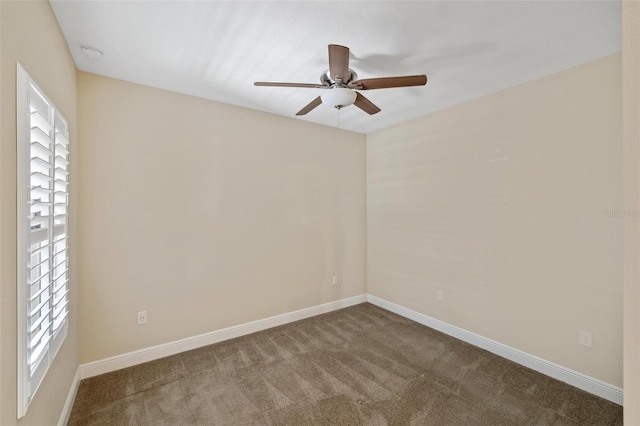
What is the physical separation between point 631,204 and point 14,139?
1.99 meters

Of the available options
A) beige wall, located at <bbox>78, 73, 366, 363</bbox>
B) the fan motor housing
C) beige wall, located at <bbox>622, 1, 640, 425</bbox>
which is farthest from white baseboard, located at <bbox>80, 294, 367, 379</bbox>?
beige wall, located at <bbox>622, 1, 640, 425</bbox>

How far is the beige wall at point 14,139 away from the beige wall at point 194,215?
25.0 inches

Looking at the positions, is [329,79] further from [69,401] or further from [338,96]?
[69,401]

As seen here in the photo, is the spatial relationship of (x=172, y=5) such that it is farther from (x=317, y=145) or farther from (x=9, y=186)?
(x=317, y=145)

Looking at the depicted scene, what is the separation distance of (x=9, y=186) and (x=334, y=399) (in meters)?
2.29

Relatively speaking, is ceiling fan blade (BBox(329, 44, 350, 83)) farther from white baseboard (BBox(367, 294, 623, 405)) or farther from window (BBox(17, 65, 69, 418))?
white baseboard (BBox(367, 294, 623, 405))

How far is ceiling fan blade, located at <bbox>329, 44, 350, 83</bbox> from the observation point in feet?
5.48

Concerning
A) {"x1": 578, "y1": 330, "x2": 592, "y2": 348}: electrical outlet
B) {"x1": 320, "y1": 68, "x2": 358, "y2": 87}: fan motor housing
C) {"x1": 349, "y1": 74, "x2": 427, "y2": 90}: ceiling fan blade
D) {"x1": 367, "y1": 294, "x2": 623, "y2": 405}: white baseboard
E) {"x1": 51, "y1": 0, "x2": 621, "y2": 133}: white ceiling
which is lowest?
{"x1": 367, "y1": 294, "x2": 623, "y2": 405}: white baseboard

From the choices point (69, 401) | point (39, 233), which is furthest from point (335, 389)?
point (39, 233)

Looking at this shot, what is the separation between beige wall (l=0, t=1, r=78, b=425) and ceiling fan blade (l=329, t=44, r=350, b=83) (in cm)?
145

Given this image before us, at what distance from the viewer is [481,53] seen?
2.14m

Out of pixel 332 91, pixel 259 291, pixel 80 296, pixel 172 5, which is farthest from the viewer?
pixel 259 291

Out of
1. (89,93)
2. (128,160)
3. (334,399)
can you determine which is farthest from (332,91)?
(334,399)

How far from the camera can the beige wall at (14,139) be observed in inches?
43.2
